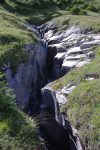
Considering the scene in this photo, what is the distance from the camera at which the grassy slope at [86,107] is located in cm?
1580

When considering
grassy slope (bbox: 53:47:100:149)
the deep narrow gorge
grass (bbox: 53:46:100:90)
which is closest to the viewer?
grassy slope (bbox: 53:47:100:149)

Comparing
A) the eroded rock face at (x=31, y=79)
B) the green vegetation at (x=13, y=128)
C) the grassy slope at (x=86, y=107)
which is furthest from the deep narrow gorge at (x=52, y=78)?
the green vegetation at (x=13, y=128)

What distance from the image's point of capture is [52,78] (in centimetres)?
3097

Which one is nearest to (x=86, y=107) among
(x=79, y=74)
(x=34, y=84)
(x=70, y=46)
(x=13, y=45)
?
(x=79, y=74)

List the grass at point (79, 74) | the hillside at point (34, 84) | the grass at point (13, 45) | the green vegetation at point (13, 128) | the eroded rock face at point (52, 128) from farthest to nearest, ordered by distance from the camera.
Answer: the grass at point (13, 45) < the eroded rock face at point (52, 128) < the grass at point (79, 74) < the hillside at point (34, 84) < the green vegetation at point (13, 128)

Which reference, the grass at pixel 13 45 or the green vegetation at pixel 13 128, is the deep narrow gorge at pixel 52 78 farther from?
the green vegetation at pixel 13 128

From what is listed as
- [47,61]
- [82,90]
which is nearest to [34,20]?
[47,61]

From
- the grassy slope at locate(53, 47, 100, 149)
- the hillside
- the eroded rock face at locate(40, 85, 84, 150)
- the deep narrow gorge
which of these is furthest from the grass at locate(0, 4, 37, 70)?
the grassy slope at locate(53, 47, 100, 149)

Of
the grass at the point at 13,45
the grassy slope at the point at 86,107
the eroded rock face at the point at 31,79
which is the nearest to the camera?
the grassy slope at the point at 86,107

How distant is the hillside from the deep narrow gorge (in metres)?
0.08

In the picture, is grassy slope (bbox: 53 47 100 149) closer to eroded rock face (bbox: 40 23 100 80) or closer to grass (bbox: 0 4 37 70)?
eroded rock face (bbox: 40 23 100 80)

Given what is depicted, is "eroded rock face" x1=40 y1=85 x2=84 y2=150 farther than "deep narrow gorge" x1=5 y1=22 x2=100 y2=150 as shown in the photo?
Yes

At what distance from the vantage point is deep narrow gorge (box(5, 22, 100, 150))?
66.9 feet

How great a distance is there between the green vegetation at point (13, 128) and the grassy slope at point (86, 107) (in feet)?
8.19
